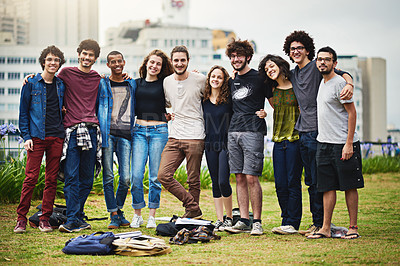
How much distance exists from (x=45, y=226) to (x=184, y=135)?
6.45 feet

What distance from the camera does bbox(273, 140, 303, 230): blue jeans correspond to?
5.75m

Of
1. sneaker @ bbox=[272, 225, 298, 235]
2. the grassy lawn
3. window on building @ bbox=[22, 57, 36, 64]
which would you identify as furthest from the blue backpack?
window on building @ bbox=[22, 57, 36, 64]

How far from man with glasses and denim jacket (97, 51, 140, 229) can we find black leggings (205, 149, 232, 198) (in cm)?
108

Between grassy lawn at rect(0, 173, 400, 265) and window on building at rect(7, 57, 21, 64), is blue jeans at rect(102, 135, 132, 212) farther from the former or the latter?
window on building at rect(7, 57, 21, 64)

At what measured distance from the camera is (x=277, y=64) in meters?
5.83

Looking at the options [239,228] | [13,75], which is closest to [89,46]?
[239,228]

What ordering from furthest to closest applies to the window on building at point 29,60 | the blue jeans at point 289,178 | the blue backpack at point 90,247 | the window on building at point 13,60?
the window on building at point 29,60 < the window on building at point 13,60 < the blue jeans at point 289,178 < the blue backpack at point 90,247

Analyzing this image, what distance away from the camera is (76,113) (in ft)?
19.8

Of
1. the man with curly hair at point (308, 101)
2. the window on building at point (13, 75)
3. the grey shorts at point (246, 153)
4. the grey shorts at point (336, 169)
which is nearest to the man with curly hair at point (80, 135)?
the grey shorts at point (246, 153)

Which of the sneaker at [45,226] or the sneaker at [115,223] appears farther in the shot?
the sneaker at [115,223]

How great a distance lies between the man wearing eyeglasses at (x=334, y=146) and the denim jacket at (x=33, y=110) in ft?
10.4

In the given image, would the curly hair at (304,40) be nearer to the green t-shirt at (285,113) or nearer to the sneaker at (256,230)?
the green t-shirt at (285,113)

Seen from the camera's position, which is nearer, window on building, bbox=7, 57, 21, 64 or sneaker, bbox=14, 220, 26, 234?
sneaker, bbox=14, 220, 26, 234

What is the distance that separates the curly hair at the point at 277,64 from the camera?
230 inches
